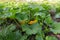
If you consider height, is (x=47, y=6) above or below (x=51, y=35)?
above

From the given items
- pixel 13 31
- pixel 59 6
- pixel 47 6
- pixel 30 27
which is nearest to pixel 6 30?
pixel 13 31

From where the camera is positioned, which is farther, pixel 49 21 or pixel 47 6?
pixel 47 6

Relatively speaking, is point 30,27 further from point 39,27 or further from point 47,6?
point 47,6

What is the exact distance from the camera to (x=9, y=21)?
7.72 feet

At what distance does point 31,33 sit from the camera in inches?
82.3

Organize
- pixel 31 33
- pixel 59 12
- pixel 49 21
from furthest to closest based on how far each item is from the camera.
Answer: pixel 59 12 < pixel 49 21 < pixel 31 33

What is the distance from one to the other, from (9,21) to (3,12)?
0.43ft

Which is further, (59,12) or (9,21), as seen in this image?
(59,12)

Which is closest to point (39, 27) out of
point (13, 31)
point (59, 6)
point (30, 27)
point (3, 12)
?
point (30, 27)

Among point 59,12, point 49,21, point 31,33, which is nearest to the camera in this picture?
point 31,33

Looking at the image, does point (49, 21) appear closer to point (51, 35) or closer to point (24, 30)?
point (51, 35)

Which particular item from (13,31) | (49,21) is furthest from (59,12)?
(13,31)

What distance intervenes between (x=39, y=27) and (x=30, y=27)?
4.0 inches

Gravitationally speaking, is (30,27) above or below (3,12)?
below
